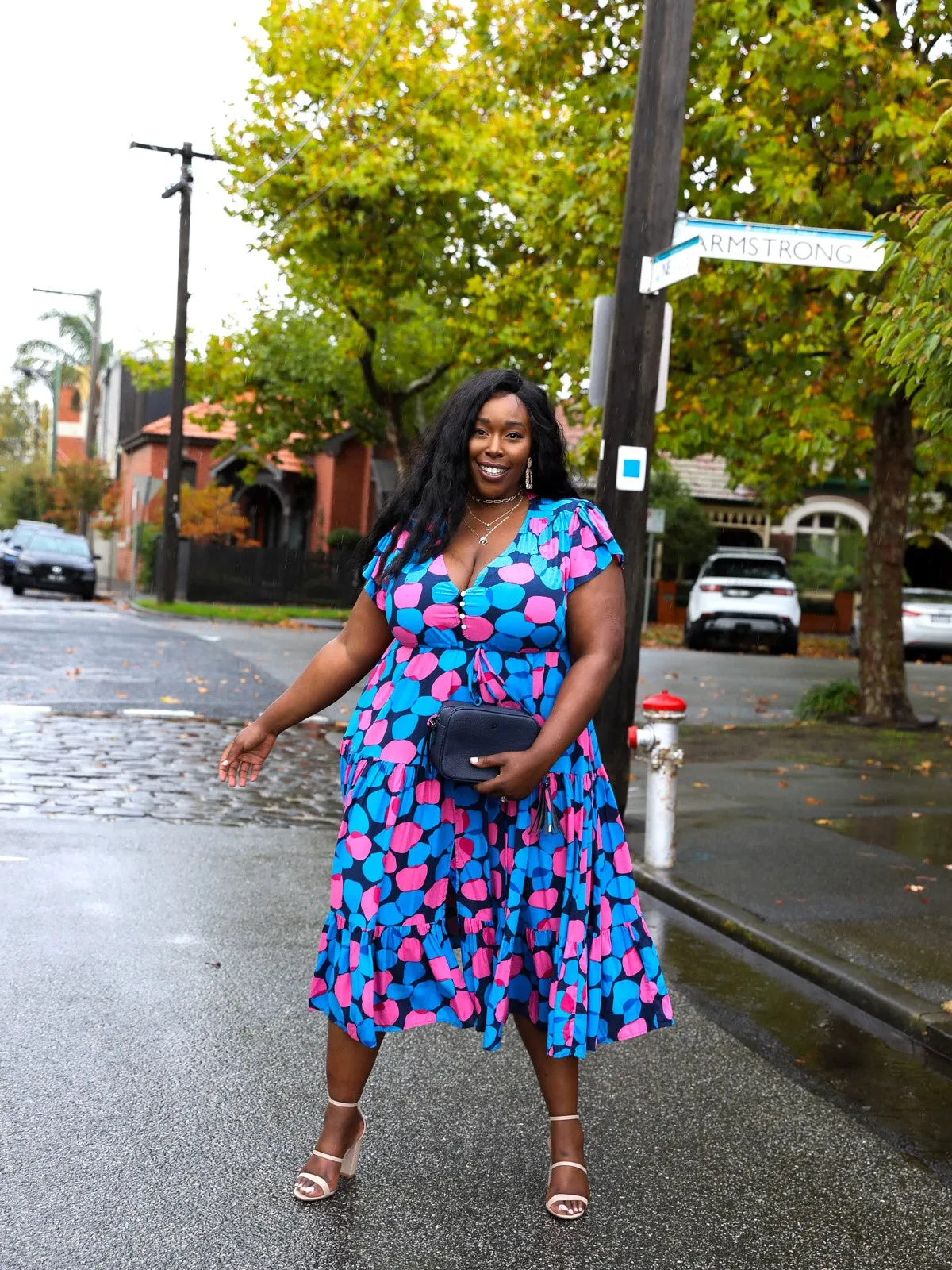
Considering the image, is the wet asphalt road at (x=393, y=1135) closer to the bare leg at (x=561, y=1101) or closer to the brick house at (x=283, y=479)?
the bare leg at (x=561, y=1101)

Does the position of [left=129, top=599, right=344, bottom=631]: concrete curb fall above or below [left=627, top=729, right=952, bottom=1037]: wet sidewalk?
below

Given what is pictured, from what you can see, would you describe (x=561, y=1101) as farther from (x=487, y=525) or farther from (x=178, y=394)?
(x=178, y=394)

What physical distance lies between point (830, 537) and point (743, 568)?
1098 centimetres

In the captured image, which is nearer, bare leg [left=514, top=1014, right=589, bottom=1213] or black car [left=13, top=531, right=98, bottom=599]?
bare leg [left=514, top=1014, right=589, bottom=1213]

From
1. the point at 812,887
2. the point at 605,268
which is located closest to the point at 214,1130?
the point at 812,887

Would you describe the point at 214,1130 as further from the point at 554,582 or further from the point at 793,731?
the point at 793,731

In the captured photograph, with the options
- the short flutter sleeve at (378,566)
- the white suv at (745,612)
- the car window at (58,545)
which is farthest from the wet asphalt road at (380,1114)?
the car window at (58,545)

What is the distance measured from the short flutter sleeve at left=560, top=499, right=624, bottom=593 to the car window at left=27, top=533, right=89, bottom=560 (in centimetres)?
3069

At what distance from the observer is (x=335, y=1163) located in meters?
3.35

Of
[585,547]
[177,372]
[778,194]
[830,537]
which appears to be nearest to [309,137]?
[177,372]

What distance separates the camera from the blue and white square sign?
768 centimetres

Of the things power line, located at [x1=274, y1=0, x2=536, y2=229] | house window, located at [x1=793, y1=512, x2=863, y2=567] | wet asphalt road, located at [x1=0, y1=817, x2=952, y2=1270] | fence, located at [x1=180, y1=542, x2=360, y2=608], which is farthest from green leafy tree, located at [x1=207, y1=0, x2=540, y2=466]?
wet asphalt road, located at [x1=0, y1=817, x2=952, y2=1270]

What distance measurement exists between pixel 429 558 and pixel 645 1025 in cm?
120

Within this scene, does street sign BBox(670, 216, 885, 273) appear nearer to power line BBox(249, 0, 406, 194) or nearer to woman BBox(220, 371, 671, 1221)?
woman BBox(220, 371, 671, 1221)
